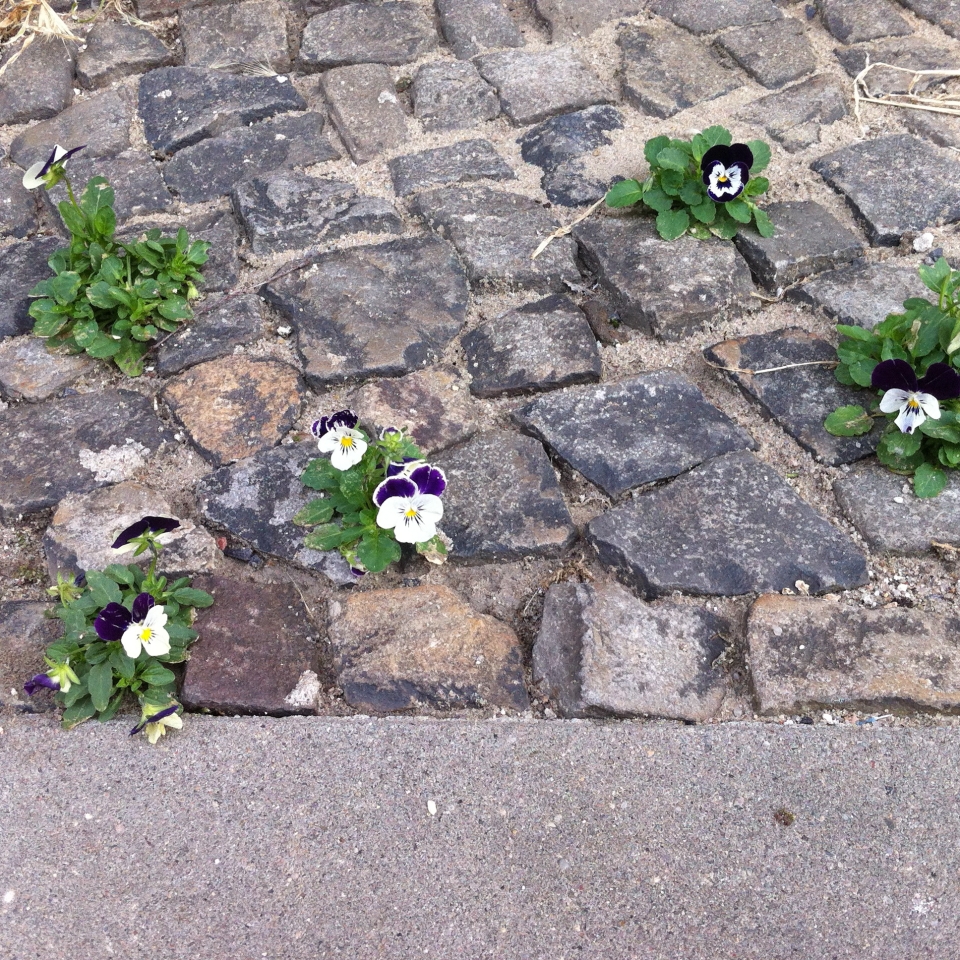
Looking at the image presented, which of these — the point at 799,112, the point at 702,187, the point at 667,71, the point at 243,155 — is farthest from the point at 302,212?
the point at 799,112

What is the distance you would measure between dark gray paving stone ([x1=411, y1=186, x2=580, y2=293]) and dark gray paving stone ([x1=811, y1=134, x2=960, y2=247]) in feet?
2.86

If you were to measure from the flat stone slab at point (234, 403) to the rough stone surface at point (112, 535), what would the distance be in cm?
22

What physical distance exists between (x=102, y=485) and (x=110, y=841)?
93cm

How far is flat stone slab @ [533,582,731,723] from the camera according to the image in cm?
202

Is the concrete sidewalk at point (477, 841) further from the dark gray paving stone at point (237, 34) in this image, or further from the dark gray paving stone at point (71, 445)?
the dark gray paving stone at point (237, 34)

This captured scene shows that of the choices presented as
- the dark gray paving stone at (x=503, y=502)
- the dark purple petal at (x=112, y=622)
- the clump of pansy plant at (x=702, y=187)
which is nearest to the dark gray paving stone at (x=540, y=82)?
the clump of pansy plant at (x=702, y=187)

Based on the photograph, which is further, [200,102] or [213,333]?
[200,102]

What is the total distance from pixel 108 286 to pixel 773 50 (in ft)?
8.08

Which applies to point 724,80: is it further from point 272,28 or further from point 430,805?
point 430,805

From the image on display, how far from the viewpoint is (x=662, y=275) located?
2.87 metres

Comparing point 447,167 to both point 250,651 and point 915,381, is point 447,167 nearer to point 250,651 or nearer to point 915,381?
point 915,381

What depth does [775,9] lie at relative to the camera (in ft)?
12.7

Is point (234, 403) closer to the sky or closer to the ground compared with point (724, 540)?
closer to the sky

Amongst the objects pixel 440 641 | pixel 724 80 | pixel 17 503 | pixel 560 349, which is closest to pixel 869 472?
pixel 560 349
